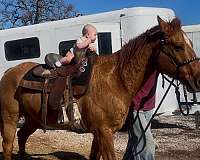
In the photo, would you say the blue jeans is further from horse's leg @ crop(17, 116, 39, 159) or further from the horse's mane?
horse's leg @ crop(17, 116, 39, 159)

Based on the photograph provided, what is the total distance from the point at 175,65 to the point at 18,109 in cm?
259

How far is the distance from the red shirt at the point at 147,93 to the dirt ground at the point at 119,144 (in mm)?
2274

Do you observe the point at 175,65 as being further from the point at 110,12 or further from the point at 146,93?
the point at 110,12

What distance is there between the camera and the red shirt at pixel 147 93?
5.31 meters

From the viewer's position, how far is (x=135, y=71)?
5.20 meters

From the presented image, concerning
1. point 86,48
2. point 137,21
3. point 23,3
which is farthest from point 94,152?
point 23,3

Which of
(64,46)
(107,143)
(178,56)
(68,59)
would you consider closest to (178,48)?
(178,56)

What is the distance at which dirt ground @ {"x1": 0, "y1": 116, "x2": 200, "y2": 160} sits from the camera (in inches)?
311

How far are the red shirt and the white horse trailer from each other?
5099 millimetres

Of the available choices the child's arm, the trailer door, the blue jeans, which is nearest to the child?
the child's arm

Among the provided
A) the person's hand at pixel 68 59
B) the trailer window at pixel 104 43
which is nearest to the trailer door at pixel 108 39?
the trailer window at pixel 104 43

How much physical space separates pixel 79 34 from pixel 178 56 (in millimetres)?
6925

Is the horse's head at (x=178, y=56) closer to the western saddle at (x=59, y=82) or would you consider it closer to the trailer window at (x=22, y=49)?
the western saddle at (x=59, y=82)

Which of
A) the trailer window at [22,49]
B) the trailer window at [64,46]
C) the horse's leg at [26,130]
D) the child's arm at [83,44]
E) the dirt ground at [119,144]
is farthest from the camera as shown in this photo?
the trailer window at [22,49]
